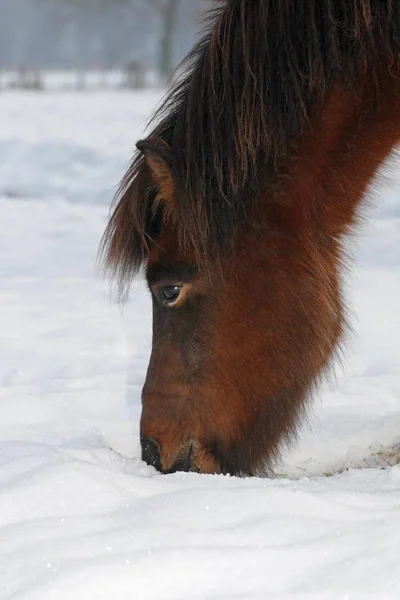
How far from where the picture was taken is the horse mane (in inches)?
95.7

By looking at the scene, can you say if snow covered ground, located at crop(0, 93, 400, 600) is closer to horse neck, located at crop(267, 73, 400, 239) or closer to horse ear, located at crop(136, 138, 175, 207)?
horse neck, located at crop(267, 73, 400, 239)

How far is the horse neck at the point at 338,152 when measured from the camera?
8.16 feet

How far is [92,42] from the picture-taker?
59.4 metres

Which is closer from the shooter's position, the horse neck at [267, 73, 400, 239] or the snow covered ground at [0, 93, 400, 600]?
the snow covered ground at [0, 93, 400, 600]

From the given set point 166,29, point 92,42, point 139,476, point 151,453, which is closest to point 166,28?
point 166,29

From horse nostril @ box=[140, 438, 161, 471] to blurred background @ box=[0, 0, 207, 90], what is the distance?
16647 millimetres

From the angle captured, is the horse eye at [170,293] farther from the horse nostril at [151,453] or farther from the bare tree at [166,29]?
the bare tree at [166,29]

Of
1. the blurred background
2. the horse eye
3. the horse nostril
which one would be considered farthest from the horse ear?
the blurred background

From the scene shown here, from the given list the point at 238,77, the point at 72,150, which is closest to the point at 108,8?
the point at 72,150

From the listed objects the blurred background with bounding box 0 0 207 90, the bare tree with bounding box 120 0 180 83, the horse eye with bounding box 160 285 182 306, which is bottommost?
the blurred background with bounding box 0 0 207 90

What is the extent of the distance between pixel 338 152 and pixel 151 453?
101 centimetres

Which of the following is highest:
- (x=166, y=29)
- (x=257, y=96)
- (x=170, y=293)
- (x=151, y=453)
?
(x=257, y=96)

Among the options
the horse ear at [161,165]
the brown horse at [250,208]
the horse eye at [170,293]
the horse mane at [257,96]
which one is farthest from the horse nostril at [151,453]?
→ the horse ear at [161,165]

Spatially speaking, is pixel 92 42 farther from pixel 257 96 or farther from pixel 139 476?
pixel 139 476
